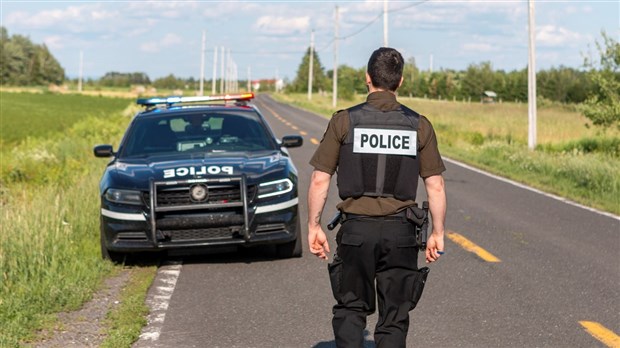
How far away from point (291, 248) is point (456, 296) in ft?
7.21

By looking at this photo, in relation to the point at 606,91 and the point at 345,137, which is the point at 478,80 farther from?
the point at 345,137

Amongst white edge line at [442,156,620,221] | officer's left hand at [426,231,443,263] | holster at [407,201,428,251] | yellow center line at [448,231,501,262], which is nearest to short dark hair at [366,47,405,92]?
holster at [407,201,428,251]

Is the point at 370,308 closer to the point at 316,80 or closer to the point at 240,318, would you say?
the point at 240,318

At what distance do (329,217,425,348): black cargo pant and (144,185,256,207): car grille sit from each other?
4.33 meters

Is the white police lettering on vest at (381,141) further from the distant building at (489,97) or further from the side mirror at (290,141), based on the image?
the distant building at (489,97)

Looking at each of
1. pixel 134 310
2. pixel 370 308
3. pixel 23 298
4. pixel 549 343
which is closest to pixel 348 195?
pixel 370 308

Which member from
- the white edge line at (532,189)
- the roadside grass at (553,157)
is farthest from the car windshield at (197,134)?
the roadside grass at (553,157)

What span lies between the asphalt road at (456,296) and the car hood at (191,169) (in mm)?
869

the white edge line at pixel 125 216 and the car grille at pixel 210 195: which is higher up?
the car grille at pixel 210 195

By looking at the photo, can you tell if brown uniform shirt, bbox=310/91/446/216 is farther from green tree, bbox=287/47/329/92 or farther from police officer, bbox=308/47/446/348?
green tree, bbox=287/47/329/92

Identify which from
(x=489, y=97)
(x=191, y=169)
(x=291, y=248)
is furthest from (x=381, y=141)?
(x=489, y=97)

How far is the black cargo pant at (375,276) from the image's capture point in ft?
15.1

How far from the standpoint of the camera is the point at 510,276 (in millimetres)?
8672

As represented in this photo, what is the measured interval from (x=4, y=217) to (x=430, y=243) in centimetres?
685
